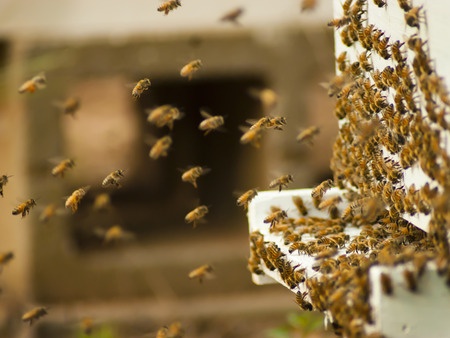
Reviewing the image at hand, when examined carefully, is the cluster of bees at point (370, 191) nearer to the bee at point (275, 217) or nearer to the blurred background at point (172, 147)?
the bee at point (275, 217)

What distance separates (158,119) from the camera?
572cm

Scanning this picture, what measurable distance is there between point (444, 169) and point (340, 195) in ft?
6.14

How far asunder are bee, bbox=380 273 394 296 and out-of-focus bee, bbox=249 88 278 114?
8.14m

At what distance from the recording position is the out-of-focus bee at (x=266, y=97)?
453 inches

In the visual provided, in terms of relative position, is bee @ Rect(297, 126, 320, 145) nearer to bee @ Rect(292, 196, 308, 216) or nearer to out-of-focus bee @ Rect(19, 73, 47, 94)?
bee @ Rect(292, 196, 308, 216)

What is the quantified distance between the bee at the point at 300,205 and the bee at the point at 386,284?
206cm

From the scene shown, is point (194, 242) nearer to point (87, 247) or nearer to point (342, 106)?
point (87, 247)

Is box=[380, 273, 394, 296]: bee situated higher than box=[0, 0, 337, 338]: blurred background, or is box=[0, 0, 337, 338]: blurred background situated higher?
box=[0, 0, 337, 338]: blurred background

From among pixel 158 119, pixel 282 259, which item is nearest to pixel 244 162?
pixel 158 119

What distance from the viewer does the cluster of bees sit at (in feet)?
11.3

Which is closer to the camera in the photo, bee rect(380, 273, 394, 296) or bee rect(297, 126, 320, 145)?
bee rect(380, 273, 394, 296)

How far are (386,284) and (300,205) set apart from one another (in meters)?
2.14

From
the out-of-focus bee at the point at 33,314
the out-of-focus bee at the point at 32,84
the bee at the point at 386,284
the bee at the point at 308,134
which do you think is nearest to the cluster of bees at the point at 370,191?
the bee at the point at 386,284

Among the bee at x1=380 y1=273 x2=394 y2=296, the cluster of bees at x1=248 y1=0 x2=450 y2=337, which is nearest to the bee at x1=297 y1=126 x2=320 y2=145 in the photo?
the cluster of bees at x1=248 y1=0 x2=450 y2=337
